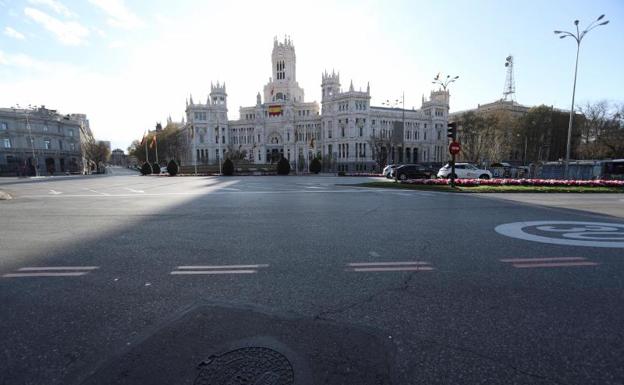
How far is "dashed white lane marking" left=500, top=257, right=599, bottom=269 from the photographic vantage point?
4.83m

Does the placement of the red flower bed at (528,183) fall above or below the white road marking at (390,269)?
above

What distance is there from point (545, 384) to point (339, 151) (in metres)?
80.2

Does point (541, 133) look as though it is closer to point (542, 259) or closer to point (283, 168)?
point (283, 168)

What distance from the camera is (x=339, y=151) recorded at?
81188mm

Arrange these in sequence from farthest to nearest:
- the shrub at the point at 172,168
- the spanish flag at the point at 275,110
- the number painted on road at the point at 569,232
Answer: the spanish flag at the point at 275,110, the shrub at the point at 172,168, the number painted on road at the point at 569,232

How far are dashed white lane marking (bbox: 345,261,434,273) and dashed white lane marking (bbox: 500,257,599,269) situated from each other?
1.47 metres

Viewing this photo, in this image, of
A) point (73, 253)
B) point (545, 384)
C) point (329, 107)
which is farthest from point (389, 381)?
point (329, 107)

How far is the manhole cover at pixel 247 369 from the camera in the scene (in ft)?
7.65

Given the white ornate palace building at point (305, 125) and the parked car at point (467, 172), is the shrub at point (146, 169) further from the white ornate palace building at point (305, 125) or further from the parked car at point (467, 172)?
the parked car at point (467, 172)

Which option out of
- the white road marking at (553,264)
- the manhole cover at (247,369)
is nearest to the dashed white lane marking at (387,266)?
the white road marking at (553,264)

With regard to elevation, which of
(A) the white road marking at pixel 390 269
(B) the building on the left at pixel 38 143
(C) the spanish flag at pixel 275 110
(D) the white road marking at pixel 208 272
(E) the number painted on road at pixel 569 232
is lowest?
(D) the white road marking at pixel 208 272

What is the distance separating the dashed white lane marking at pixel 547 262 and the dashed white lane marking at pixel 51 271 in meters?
7.06

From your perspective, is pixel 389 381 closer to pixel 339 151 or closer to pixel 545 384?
pixel 545 384

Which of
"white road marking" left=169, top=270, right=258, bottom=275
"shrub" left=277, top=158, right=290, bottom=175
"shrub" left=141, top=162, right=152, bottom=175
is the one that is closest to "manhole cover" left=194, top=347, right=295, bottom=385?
"white road marking" left=169, top=270, right=258, bottom=275
